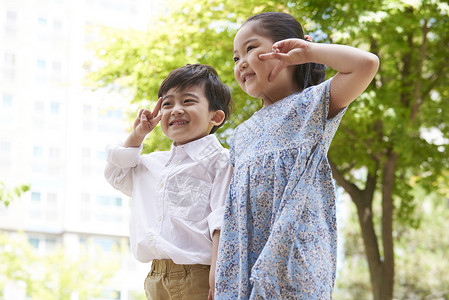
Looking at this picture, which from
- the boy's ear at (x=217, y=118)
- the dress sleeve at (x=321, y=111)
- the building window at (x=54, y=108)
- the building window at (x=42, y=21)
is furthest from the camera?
the building window at (x=42, y=21)

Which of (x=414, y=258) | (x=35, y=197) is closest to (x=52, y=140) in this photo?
(x=35, y=197)

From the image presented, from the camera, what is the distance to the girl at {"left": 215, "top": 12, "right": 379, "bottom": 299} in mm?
1619

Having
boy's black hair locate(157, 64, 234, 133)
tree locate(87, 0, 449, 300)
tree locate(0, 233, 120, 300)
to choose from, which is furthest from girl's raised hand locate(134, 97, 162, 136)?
tree locate(0, 233, 120, 300)

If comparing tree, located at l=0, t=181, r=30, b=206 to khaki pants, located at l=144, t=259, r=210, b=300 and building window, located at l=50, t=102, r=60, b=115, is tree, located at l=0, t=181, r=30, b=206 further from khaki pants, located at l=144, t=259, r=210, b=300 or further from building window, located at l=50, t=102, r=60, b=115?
building window, located at l=50, t=102, r=60, b=115

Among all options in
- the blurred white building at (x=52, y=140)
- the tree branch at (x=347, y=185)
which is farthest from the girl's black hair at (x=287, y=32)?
the blurred white building at (x=52, y=140)

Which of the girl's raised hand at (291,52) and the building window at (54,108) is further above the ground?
the building window at (54,108)

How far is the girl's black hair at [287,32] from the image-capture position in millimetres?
1952

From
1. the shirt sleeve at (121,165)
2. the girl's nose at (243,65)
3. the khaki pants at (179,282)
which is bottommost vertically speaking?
the khaki pants at (179,282)

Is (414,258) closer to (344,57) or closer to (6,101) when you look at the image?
(344,57)

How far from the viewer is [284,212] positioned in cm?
165

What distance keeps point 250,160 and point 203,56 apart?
4401mm

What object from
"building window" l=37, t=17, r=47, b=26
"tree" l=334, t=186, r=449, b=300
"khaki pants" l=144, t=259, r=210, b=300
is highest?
"building window" l=37, t=17, r=47, b=26

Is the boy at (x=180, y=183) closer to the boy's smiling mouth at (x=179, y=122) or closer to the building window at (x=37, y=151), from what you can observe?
the boy's smiling mouth at (x=179, y=122)

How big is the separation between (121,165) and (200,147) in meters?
0.30
